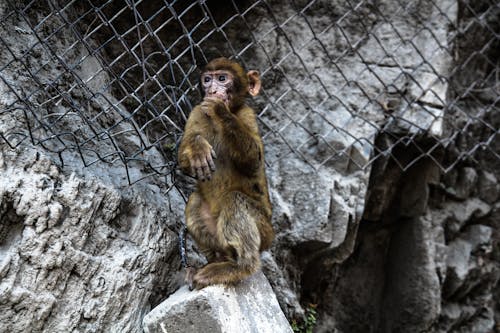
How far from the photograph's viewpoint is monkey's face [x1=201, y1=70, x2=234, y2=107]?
12.8 feet

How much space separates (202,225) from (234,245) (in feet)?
0.91

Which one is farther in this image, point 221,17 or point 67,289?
point 221,17

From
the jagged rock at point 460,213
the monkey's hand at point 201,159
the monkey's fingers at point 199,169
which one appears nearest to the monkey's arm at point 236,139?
the monkey's hand at point 201,159

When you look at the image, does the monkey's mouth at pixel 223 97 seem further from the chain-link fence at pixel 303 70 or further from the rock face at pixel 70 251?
the rock face at pixel 70 251

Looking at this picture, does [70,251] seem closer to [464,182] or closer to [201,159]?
[201,159]

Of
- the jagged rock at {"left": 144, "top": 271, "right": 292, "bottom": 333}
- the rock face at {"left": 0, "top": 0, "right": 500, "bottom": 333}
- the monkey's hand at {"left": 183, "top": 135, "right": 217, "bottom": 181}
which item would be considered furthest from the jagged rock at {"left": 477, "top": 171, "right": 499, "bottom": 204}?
the monkey's hand at {"left": 183, "top": 135, "right": 217, "bottom": 181}

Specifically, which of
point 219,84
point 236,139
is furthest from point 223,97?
point 236,139

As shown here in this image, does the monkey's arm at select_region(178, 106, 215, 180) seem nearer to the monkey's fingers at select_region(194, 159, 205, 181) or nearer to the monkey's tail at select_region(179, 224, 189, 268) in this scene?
the monkey's fingers at select_region(194, 159, 205, 181)

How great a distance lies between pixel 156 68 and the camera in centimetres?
476

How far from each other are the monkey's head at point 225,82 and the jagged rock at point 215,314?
1.11 meters

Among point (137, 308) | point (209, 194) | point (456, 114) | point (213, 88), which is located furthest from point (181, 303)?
point (456, 114)

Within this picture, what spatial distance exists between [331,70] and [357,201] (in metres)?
1.08

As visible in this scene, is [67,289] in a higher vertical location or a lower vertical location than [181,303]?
higher

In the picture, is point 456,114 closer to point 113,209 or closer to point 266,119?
point 266,119
